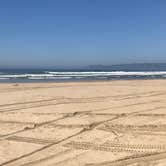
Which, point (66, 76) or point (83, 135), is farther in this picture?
point (66, 76)

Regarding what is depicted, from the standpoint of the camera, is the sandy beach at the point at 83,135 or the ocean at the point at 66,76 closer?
the sandy beach at the point at 83,135

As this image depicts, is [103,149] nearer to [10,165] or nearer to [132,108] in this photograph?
[10,165]

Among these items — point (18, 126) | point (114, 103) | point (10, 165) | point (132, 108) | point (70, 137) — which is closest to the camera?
point (10, 165)

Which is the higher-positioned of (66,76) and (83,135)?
(66,76)

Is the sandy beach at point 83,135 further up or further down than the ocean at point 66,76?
further down

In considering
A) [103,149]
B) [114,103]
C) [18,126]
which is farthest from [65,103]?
[103,149]

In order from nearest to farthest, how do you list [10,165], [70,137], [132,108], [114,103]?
[10,165] → [70,137] → [132,108] → [114,103]

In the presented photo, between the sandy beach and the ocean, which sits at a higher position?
the ocean

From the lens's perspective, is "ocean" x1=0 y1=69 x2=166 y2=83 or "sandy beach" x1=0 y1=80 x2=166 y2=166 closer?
"sandy beach" x1=0 y1=80 x2=166 y2=166

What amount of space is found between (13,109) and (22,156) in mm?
5003

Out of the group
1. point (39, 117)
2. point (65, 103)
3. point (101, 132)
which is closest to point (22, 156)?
point (101, 132)

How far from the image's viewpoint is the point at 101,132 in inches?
285

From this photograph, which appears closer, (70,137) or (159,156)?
(159,156)

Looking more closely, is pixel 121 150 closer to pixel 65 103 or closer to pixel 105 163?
pixel 105 163
